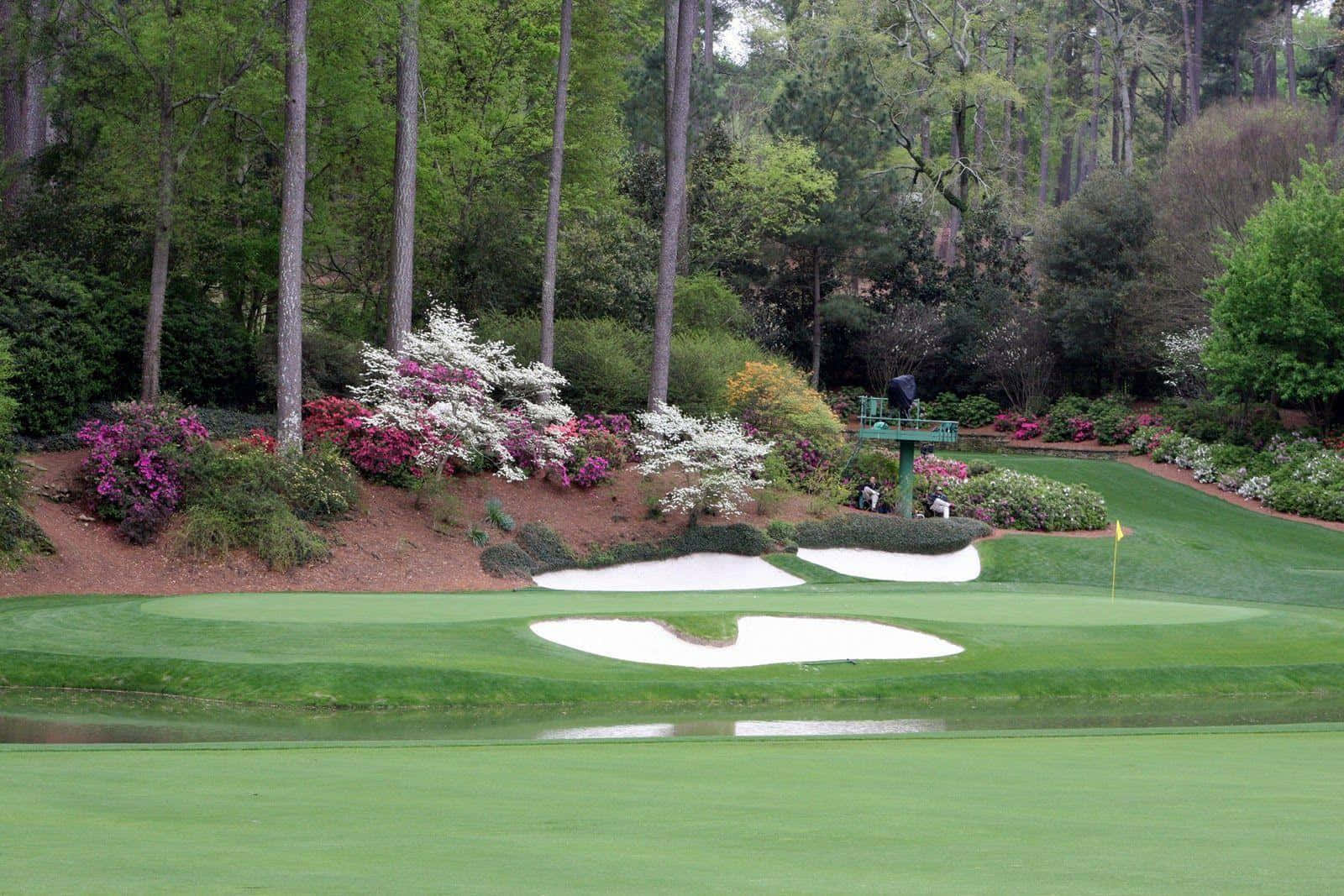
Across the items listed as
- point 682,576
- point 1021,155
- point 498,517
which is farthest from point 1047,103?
point 498,517

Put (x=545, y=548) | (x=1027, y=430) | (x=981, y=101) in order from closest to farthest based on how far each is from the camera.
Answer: (x=545, y=548)
(x=1027, y=430)
(x=981, y=101)

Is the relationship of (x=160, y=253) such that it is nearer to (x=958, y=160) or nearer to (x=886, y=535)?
(x=886, y=535)

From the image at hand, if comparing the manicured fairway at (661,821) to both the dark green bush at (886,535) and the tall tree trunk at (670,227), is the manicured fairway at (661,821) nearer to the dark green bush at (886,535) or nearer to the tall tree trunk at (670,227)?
the dark green bush at (886,535)

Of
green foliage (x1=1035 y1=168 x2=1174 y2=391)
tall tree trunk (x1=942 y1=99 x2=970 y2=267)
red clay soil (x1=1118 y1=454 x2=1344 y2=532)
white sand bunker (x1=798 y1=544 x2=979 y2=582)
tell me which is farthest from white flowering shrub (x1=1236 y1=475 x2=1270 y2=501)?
tall tree trunk (x1=942 y1=99 x2=970 y2=267)

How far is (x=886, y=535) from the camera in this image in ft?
84.6

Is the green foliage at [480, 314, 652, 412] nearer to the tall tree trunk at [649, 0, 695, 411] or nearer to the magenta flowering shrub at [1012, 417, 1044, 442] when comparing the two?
the tall tree trunk at [649, 0, 695, 411]

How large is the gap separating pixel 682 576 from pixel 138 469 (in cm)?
914

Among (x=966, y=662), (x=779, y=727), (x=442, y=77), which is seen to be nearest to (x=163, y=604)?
(x=779, y=727)

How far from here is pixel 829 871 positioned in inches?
189

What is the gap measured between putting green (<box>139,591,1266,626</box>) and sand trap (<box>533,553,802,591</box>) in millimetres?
3441

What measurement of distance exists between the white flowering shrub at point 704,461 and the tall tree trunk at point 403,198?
16.8 feet

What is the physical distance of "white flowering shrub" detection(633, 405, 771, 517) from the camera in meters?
25.3

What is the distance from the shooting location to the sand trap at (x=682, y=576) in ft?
76.7

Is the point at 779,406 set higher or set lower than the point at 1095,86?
lower
